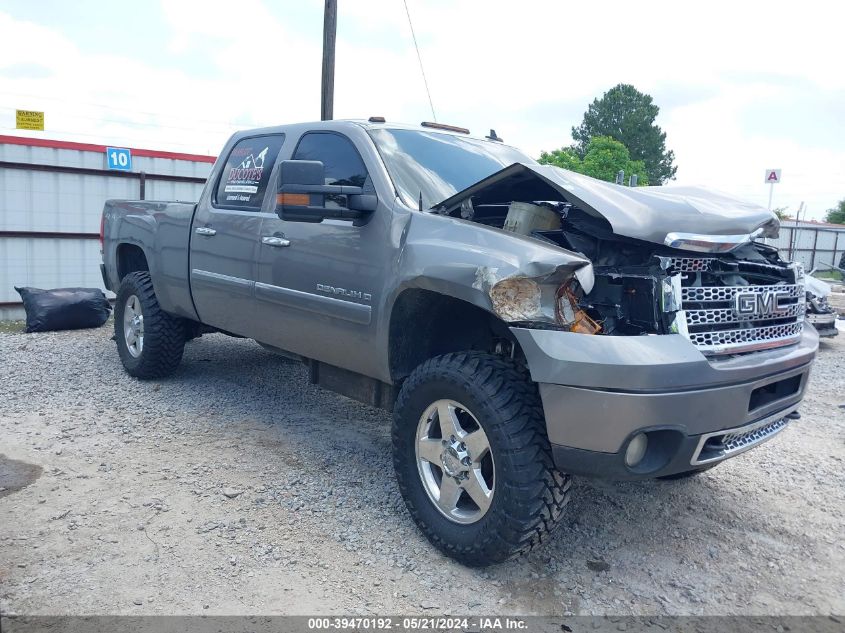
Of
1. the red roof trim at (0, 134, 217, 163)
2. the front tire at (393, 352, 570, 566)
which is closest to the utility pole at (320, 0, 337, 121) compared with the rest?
the red roof trim at (0, 134, 217, 163)

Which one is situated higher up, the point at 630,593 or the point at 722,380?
the point at 722,380

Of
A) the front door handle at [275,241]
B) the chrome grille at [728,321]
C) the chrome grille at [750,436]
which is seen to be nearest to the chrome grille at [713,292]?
the chrome grille at [728,321]

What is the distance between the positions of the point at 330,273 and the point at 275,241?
589mm

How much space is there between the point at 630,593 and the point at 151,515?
2.26m

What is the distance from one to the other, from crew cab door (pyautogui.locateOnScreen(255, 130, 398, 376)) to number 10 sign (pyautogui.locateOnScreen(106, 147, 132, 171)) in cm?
717

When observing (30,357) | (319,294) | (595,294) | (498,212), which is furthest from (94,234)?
(595,294)

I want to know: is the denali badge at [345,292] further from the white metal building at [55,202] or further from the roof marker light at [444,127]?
the white metal building at [55,202]

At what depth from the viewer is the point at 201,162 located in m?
11.4

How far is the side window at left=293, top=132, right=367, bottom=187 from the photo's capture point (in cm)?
392

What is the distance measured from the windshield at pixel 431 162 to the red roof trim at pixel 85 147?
7746mm

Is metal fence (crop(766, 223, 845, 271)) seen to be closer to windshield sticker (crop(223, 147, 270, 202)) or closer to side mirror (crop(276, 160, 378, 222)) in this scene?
windshield sticker (crop(223, 147, 270, 202))

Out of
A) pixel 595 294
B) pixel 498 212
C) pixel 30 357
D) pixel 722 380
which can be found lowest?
pixel 30 357

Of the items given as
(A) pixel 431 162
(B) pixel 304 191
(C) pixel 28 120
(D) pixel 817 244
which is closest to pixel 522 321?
(B) pixel 304 191

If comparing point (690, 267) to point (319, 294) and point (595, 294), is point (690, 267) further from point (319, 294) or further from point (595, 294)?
point (319, 294)
